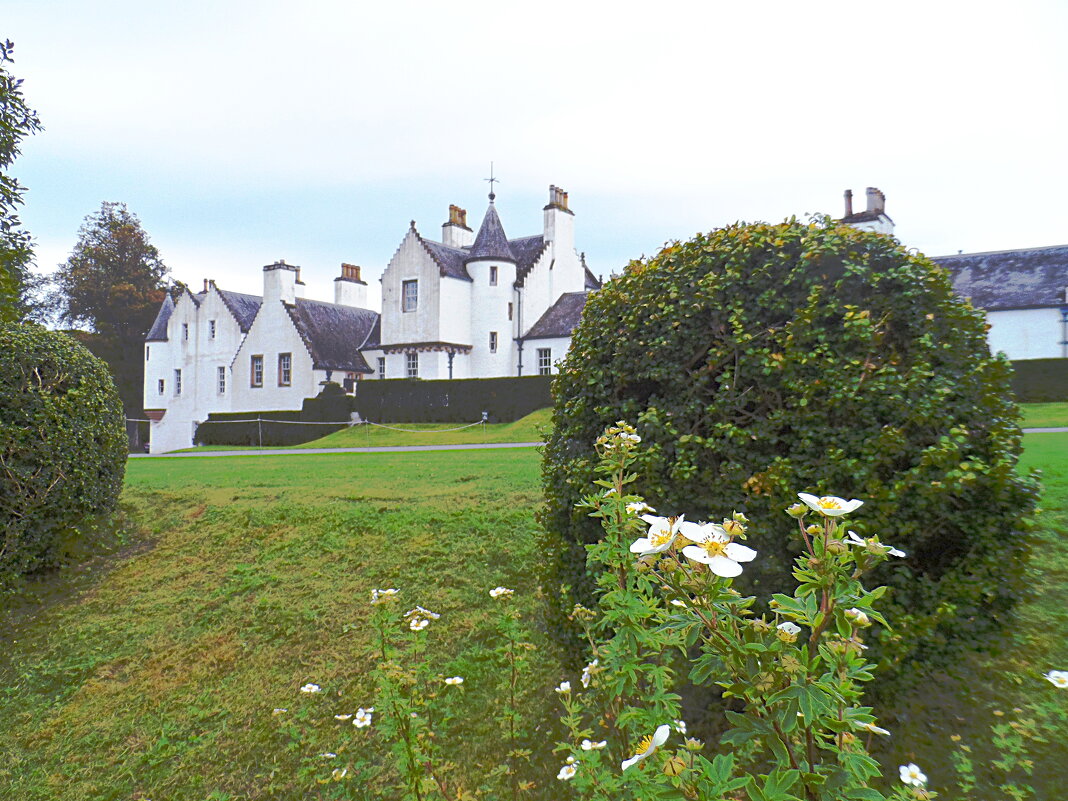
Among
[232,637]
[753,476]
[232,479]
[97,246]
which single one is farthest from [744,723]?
[97,246]

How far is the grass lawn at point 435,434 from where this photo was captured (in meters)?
24.9

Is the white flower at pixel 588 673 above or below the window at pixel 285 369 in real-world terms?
below

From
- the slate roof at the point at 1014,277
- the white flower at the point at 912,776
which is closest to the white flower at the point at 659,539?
the white flower at the point at 912,776

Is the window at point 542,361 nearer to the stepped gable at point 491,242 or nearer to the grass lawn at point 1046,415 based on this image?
the stepped gable at point 491,242

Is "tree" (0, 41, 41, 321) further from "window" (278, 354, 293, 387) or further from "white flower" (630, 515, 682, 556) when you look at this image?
"window" (278, 354, 293, 387)

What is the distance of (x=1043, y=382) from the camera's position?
2486 centimetres

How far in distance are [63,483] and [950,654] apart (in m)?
8.31

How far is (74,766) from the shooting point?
5418 mm

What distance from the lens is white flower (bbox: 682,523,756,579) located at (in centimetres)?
207

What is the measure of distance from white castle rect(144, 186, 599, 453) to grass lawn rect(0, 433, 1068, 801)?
87.5 ft

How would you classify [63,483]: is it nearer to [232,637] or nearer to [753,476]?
[232,637]

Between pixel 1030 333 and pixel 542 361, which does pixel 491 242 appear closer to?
pixel 542 361

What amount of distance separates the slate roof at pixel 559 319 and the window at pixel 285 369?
12.7 meters

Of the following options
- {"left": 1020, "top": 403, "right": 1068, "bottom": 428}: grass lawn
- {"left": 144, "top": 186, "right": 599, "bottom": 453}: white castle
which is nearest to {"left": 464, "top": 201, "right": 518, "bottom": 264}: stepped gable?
{"left": 144, "top": 186, "right": 599, "bottom": 453}: white castle
